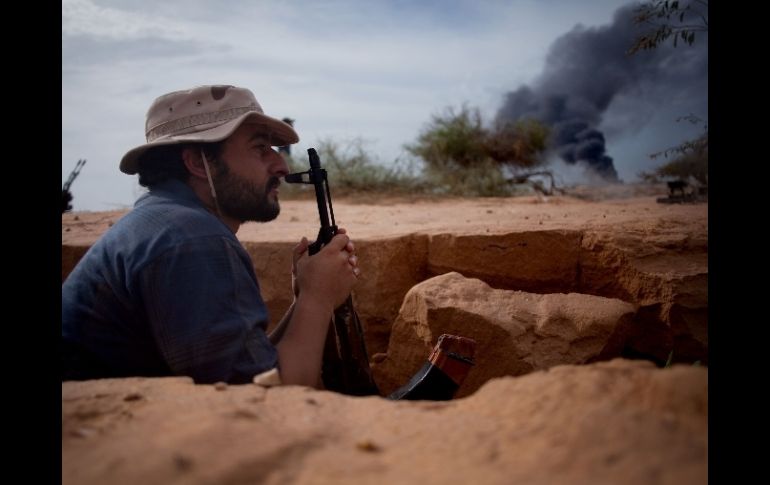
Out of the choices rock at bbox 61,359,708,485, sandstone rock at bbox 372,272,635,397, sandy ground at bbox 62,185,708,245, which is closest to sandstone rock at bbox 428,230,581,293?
sandy ground at bbox 62,185,708,245

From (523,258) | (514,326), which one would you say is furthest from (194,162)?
(523,258)

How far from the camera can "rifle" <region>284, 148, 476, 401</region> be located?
2428 mm

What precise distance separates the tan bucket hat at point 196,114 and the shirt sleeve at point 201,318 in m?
0.63

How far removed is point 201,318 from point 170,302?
0.10 m

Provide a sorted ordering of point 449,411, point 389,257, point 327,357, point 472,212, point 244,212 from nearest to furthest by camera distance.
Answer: point 449,411 < point 244,212 < point 327,357 < point 389,257 < point 472,212

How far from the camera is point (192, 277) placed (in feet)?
5.66

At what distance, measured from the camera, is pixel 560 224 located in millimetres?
4371

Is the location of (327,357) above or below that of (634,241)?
below

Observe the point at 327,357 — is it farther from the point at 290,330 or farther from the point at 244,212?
the point at 244,212

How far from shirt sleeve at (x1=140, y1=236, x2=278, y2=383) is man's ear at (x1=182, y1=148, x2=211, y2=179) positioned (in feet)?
1.82

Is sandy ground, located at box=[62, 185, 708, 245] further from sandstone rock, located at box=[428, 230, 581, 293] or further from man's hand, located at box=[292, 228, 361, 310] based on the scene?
man's hand, located at box=[292, 228, 361, 310]

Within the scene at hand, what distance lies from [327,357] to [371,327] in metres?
1.67

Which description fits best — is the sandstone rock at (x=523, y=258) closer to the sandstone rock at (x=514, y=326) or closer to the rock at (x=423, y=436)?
the sandstone rock at (x=514, y=326)
